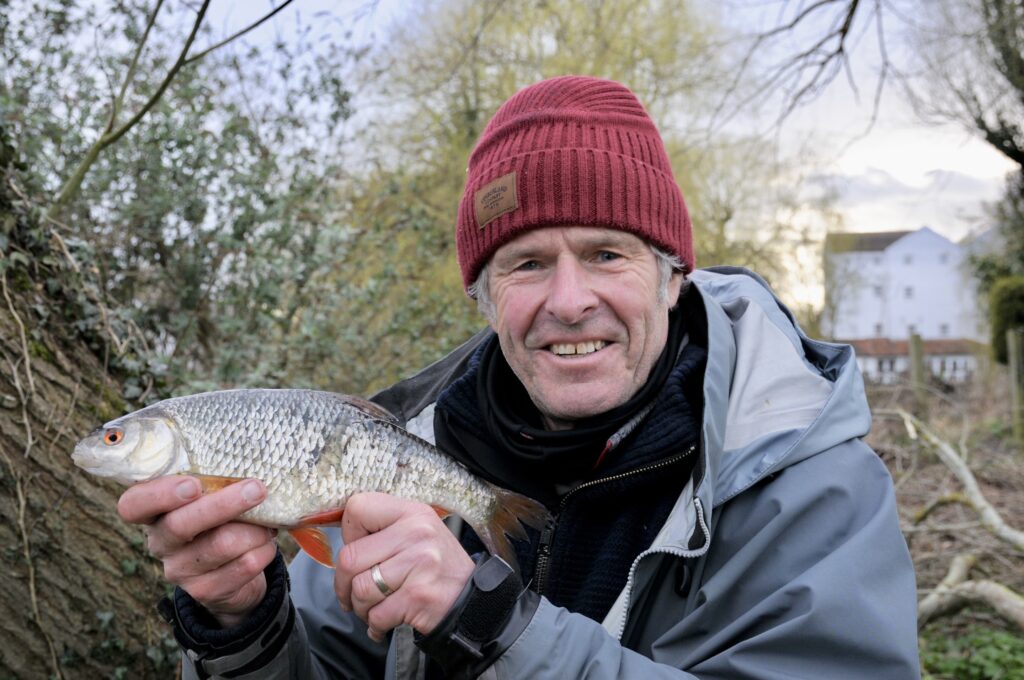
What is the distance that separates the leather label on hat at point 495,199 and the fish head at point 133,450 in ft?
3.23

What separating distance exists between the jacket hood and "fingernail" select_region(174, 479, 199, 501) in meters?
1.10

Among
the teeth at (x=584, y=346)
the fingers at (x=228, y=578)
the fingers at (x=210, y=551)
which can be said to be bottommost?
the fingers at (x=228, y=578)

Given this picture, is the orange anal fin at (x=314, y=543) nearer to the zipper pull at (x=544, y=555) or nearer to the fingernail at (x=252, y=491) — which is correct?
the fingernail at (x=252, y=491)

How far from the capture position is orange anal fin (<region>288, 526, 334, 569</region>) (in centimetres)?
206

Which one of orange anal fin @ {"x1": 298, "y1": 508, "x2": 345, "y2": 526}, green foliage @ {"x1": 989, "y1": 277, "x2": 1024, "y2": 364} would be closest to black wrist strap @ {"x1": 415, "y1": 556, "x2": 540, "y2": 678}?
orange anal fin @ {"x1": 298, "y1": 508, "x2": 345, "y2": 526}

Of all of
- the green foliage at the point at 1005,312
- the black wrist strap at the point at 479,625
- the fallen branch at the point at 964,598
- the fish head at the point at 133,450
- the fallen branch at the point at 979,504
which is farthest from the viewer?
the green foliage at the point at 1005,312

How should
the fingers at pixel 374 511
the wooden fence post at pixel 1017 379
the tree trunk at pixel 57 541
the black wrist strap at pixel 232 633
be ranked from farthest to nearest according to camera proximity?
the wooden fence post at pixel 1017 379
the tree trunk at pixel 57 541
the black wrist strap at pixel 232 633
the fingers at pixel 374 511

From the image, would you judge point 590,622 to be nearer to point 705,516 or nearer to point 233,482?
point 705,516

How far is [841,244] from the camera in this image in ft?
107

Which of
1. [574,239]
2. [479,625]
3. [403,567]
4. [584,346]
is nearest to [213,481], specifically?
[403,567]

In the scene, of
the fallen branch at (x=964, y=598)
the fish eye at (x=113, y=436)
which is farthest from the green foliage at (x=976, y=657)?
the fish eye at (x=113, y=436)

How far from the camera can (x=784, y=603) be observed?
1.72m

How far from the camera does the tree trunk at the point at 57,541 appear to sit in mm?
2621

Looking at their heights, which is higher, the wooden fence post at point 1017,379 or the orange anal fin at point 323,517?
the orange anal fin at point 323,517
